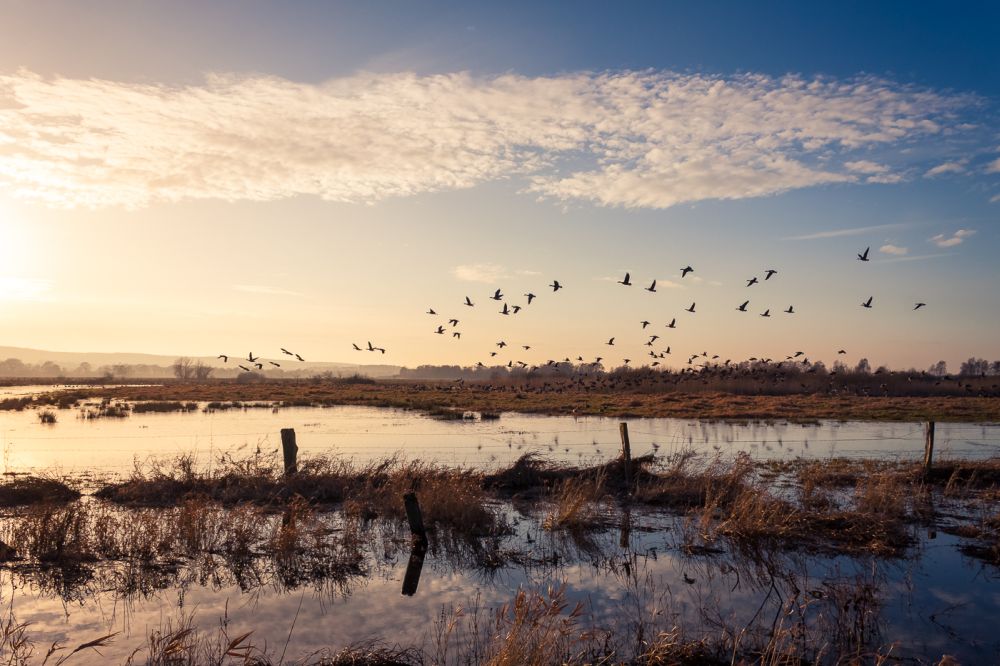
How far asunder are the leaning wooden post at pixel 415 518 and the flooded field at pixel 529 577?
0.37m

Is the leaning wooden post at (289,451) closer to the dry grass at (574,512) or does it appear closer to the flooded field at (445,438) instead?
the flooded field at (445,438)

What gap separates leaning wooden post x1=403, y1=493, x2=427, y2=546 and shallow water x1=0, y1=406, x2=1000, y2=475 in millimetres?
10429

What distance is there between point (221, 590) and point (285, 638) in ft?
8.16

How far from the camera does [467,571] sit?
12602 millimetres

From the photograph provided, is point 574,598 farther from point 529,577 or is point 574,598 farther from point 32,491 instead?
point 32,491

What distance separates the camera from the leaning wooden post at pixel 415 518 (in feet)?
46.3

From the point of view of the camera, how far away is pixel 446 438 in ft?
113

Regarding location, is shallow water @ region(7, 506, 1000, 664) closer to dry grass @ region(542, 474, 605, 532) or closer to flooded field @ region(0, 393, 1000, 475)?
dry grass @ region(542, 474, 605, 532)

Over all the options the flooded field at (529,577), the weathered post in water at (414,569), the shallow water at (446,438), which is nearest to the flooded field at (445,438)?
the shallow water at (446,438)

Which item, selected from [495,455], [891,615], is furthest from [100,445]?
[891,615]

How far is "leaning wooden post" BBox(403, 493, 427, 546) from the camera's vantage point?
46.3 ft

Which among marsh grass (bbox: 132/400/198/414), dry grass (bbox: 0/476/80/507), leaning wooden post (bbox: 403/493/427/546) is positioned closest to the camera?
leaning wooden post (bbox: 403/493/427/546)

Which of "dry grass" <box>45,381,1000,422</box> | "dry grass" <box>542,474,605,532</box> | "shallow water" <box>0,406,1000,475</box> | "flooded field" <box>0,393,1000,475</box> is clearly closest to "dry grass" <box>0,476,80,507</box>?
"flooded field" <box>0,393,1000,475</box>

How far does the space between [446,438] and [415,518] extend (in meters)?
20.4
